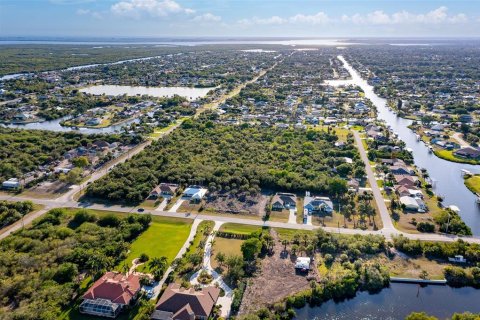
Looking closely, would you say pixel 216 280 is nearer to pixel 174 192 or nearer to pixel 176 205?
pixel 176 205

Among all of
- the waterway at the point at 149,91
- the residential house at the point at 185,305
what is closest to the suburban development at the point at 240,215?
the residential house at the point at 185,305

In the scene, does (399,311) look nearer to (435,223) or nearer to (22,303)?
(435,223)

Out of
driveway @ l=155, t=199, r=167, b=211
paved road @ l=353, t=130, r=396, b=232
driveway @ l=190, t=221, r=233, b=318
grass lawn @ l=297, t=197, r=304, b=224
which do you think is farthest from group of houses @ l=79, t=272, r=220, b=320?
paved road @ l=353, t=130, r=396, b=232

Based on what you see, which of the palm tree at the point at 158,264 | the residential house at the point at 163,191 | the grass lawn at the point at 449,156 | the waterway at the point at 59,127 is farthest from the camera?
the waterway at the point at 59,127

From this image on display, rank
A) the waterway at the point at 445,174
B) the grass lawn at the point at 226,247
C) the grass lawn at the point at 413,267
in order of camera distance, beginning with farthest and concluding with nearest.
Answer: 1. the waterway at the point at 445,174
2. the grass lawn at the point at 226,247
3. the grass lawn at the point at 413,267

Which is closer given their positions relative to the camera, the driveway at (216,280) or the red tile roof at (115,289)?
the red tile roof at (115,289)

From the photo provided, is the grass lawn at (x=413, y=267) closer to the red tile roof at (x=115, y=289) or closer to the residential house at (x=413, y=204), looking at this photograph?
the residential house at (x=413, y=204)

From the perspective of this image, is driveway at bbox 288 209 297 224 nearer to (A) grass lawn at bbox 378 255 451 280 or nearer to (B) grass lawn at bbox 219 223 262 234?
(B) grass lawn at bbox 219 223 262 234
